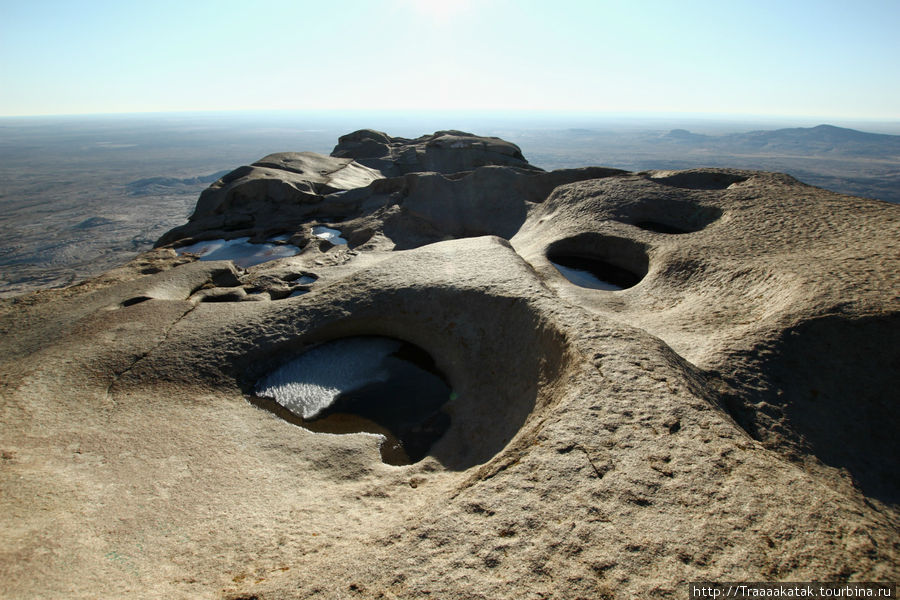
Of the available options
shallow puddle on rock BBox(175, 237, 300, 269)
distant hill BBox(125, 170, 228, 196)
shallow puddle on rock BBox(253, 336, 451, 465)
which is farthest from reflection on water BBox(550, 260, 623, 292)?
distant hill BBox(125, 170, 228, 196)

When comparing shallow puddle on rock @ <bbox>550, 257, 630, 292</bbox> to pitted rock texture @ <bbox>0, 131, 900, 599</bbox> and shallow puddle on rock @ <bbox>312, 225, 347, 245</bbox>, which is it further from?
shallow puddle on rock @ <bbox>312, 225, 347, 245</bbox>

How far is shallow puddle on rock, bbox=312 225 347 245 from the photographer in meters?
15.7

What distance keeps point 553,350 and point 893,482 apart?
11.6 feet

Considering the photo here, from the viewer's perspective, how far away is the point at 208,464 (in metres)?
4.86

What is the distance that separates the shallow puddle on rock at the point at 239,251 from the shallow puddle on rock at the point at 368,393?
25.6 ft

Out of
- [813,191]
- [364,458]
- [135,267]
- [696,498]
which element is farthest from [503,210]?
[696,498]

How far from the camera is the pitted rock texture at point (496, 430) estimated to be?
2.96 meters

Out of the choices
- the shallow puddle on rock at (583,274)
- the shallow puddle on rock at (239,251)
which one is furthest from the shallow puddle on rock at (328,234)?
the shallow puddle on rock at (583,274)

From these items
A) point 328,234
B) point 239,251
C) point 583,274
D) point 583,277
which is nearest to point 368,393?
point 583,277

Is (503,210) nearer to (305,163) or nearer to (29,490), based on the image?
(305,163)

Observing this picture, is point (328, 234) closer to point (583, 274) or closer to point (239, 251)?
point (239, 251)

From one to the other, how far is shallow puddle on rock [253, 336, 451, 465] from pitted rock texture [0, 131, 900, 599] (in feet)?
0.72

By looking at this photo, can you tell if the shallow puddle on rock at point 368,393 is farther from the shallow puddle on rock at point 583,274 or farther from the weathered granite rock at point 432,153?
the weathered granite rock at point 432,153

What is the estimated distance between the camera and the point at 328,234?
53.3ft
